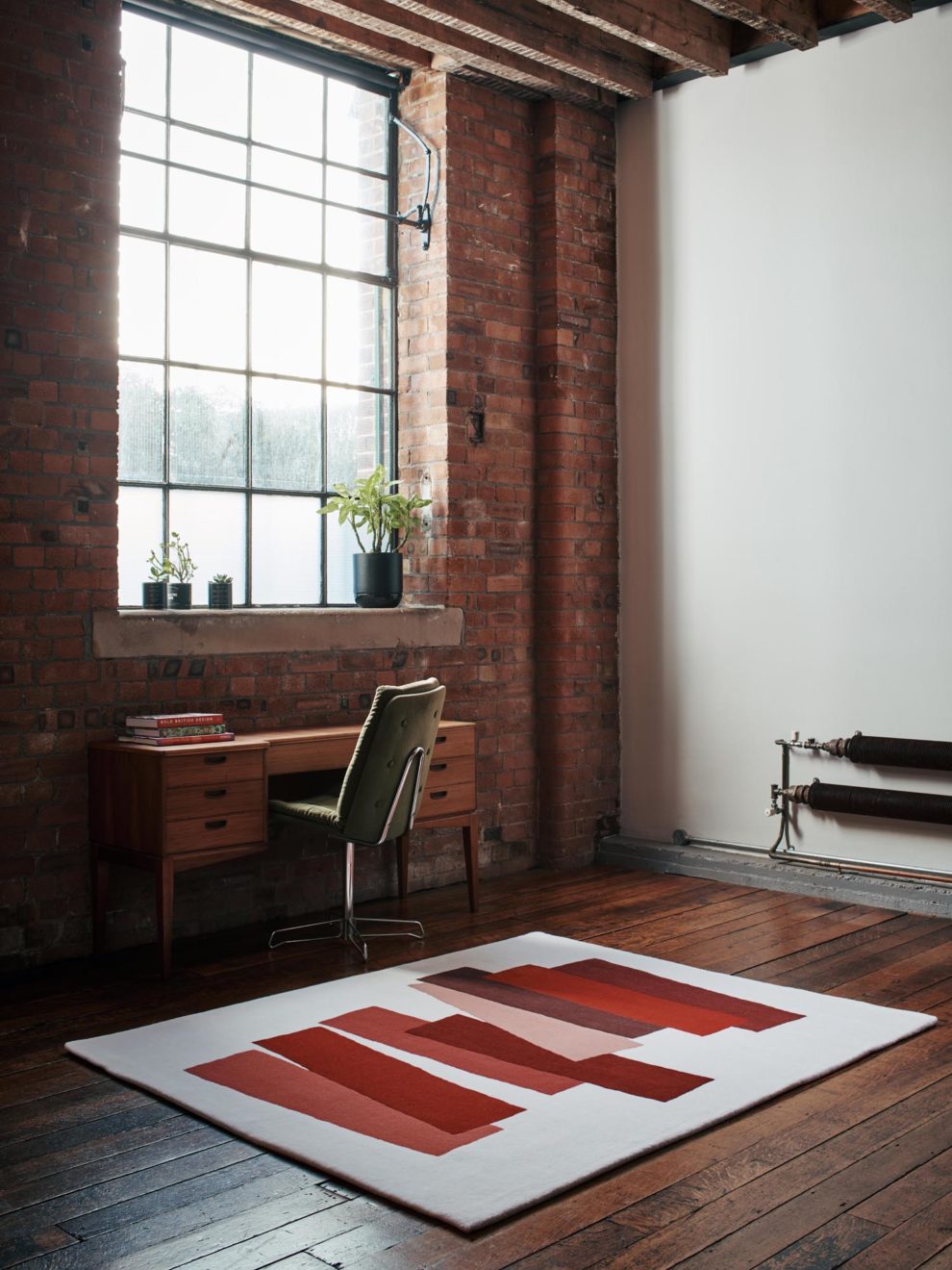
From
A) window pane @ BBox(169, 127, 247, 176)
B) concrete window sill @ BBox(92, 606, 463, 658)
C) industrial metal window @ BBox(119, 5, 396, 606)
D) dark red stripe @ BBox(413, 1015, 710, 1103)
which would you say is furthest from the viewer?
window pane @ BBox(169, 127, 247, 176)

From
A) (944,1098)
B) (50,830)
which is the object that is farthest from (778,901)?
(50,830)

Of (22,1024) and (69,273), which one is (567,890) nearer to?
(22,1024)

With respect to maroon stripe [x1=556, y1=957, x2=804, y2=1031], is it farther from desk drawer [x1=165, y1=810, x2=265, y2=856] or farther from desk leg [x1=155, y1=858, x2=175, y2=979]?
desk leg [x1=155, y1=858, x2=175, y2=979]

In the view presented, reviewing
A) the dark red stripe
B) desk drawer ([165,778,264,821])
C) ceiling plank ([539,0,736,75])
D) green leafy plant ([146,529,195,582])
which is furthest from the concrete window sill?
ceiling plank ([539,0,736,75])

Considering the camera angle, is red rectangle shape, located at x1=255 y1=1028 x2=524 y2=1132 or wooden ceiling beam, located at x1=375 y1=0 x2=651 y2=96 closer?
red rectangle shape, located at x1=255 y1=1028 x2=524 y2=1132

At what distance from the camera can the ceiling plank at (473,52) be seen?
16.2 feet

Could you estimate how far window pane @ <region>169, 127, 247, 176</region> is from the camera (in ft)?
16.4

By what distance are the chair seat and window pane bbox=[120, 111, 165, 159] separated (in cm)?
243

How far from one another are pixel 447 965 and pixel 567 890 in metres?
1.30

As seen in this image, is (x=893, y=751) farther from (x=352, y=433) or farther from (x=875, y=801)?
(x=352, y=433)

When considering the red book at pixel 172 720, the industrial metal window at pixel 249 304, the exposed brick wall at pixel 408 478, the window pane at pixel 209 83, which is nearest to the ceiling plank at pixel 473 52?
the exposed brick wall at pixel 408 478

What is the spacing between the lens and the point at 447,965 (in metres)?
4.34

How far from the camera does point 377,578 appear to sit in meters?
5.48

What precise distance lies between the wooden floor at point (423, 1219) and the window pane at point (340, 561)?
1.93 metres
